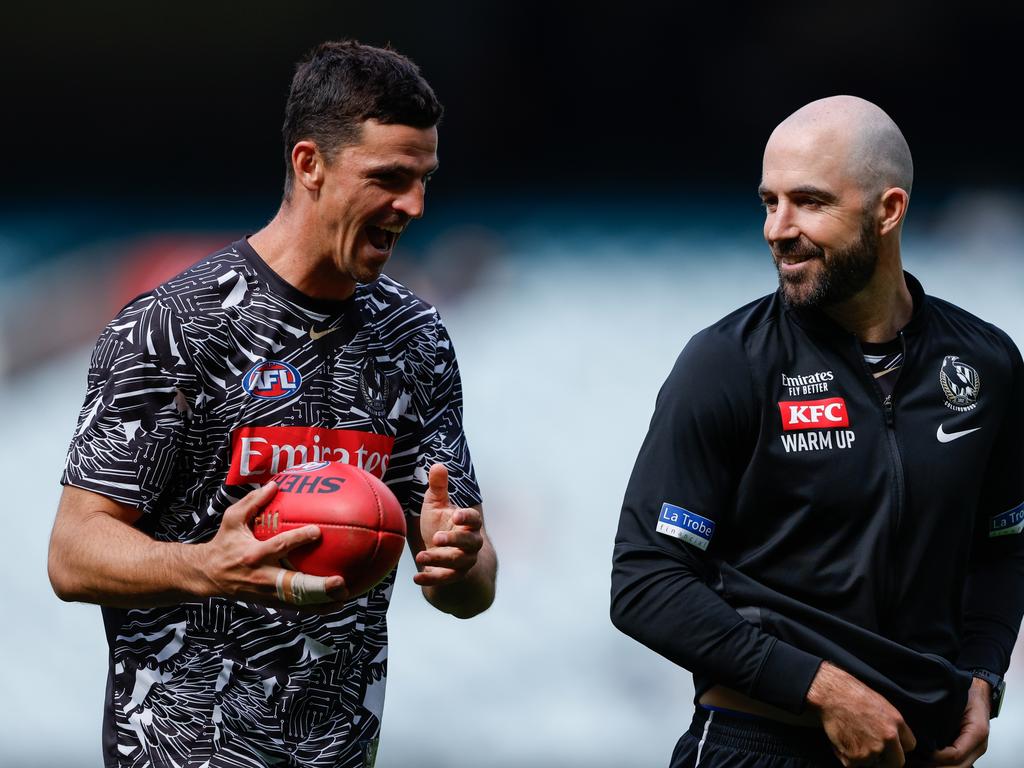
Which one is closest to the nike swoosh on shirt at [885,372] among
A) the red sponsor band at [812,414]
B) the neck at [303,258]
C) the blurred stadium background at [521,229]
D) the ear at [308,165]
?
the red sponsor band at [812,414]

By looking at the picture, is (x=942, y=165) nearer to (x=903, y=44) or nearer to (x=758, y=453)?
(x=903, y=44)

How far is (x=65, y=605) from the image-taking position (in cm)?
564

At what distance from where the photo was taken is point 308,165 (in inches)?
127

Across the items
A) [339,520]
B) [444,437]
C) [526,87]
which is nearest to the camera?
[339,520]

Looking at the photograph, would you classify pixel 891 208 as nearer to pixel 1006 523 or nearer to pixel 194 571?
pixel 1006 523

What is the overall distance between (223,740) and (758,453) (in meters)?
1.24

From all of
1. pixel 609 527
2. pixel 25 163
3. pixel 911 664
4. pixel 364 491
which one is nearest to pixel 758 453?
pixel 911 664

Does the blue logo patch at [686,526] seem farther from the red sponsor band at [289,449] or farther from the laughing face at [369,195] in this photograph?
the laughing face at [369,195]

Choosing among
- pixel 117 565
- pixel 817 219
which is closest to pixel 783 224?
pixel 817 219

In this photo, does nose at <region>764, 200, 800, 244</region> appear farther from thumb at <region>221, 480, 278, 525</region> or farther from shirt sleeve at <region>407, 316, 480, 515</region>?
thumb at <region>221, 480, 278, 525</region>

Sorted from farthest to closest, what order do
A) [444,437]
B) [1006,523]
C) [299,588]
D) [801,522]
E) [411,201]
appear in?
[444,437] → [1006,523] → [411,201] → [801,522] → [299,588]

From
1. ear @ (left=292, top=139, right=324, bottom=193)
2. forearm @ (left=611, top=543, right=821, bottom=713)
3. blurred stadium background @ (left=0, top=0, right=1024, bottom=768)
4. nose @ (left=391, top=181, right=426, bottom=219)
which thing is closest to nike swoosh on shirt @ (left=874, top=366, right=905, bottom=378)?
forearm @ (left=611, top=543, right=821, bottom=713)

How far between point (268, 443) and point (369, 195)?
1.87ft

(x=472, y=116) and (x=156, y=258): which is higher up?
(x=472, y=116)
